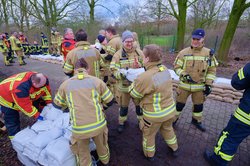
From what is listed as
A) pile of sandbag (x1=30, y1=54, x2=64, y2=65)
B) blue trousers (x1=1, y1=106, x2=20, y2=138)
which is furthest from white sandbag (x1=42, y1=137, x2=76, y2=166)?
pile of sandbag (x1=30, y1=54, x2=64, y2=65)

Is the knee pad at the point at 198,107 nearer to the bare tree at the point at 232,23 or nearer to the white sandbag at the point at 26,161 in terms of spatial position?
the white sandbag at the point at 26,161

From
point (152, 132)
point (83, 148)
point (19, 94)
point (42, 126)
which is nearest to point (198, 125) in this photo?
point (152, 132)

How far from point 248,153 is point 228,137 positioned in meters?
1.04

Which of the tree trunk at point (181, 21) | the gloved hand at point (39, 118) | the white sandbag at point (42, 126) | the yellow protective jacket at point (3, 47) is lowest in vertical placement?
the white sandbag at point (42, 126)

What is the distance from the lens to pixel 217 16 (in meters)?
14.6

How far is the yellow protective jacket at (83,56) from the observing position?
332 centimetres

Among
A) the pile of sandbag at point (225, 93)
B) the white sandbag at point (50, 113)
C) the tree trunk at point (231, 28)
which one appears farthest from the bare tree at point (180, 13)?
the white sandbag at point (50, 113)

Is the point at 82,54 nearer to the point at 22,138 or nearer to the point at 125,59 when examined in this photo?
the point at 125,59

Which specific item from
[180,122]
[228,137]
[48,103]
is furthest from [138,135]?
[48,103]

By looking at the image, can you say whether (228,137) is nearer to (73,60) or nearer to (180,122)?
(180,122)

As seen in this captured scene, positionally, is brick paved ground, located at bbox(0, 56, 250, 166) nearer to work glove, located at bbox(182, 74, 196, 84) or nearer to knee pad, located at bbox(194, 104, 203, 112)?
knee pad, located at bbox(194, 104, 203, 112)

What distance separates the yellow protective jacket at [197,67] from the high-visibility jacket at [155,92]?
0.91 m

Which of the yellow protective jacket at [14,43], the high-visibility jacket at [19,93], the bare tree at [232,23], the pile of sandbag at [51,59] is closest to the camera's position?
the high-visibility jacket at [19,93]

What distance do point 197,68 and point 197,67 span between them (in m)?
0.02
